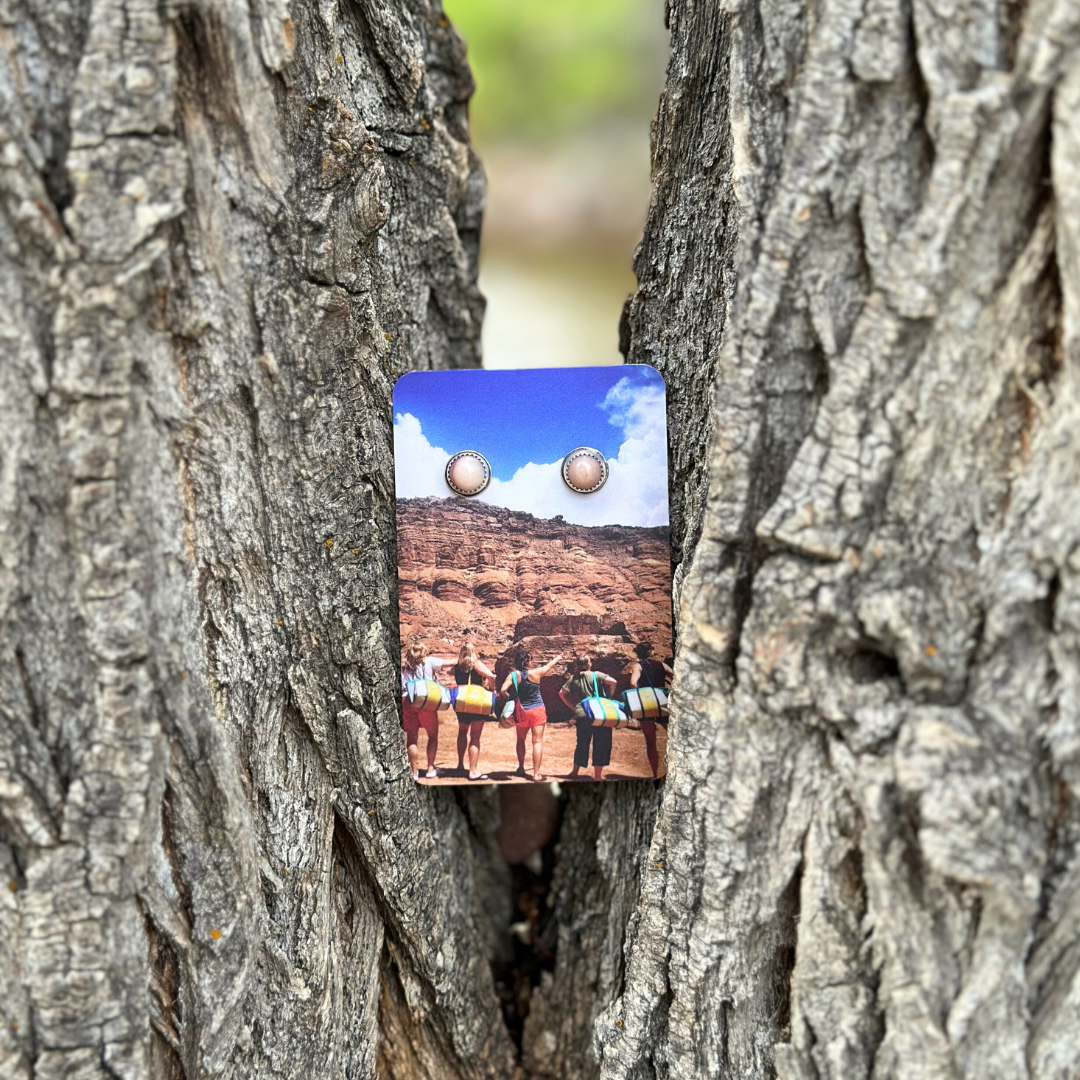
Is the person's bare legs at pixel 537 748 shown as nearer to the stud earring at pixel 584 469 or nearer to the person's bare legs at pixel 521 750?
the person's bare legs at pixel 521 750

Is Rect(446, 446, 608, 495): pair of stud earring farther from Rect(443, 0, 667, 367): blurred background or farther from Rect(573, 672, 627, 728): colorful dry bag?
Rect(443, 0, 667, 367): blurred background

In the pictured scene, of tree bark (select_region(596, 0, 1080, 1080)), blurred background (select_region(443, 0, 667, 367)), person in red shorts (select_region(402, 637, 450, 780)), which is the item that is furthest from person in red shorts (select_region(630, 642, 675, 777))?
blurred background (select_region(443, 0, 667, 367))

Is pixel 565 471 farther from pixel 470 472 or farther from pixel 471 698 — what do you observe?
pixel 471 698

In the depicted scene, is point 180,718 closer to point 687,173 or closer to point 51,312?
point 51,312

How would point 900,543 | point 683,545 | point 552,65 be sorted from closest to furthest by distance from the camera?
point 900,543
point 683,545
point 552,65

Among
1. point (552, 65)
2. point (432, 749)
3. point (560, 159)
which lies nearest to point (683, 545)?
point (432, 749)
